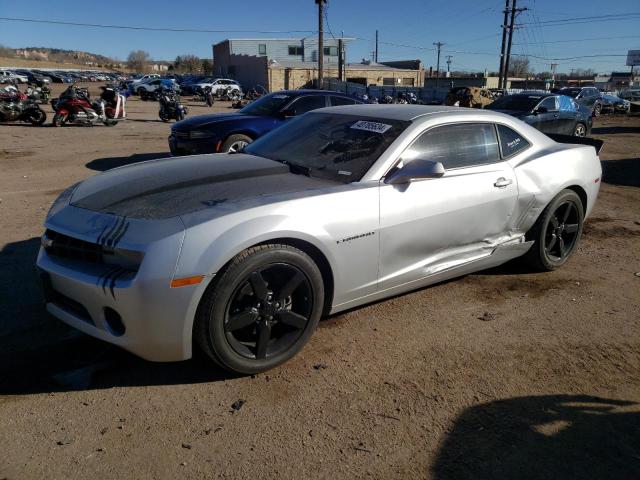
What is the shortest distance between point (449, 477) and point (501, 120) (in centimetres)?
307

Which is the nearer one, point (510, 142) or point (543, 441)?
point (543, 441)

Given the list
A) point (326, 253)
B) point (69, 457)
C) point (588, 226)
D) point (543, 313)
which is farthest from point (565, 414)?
point (588, 226)

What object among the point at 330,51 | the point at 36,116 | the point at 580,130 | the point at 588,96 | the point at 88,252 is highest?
the point at 330,51

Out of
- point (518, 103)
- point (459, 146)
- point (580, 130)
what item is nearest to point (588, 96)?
point (580, 130)

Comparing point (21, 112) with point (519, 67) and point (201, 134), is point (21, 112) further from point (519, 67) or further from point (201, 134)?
point (519, 67)

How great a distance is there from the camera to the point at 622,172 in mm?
10562

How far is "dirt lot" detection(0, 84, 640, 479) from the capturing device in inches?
92.1

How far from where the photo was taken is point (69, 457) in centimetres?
232

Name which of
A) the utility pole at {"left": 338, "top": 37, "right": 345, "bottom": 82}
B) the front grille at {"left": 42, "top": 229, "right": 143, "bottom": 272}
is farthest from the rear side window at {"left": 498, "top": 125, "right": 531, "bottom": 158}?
the utility pole at {"left": 338, "top": 37, "right": 345, "bottom": 82}

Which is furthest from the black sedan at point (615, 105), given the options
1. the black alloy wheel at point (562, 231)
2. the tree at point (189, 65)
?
the tree at point (189, 65)

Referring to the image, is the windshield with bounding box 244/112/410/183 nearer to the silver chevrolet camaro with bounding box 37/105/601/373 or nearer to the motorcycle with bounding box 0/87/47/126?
the silver chevrolet camaro with bounding box 37/105/601/373

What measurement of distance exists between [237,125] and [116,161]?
3.27 meters

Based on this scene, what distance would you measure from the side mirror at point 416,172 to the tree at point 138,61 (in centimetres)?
13499

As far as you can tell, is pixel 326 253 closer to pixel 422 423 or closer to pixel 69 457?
pixel 422 423
